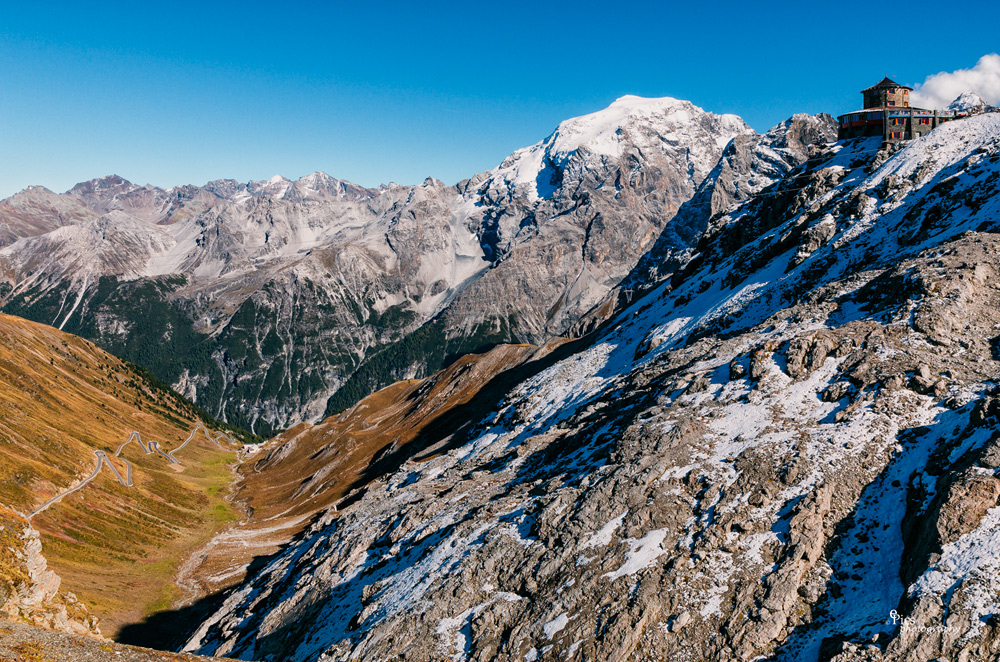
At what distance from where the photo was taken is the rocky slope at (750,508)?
96.6 feet

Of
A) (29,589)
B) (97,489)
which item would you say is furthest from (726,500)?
(97,489)

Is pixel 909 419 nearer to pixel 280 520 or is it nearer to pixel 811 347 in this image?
pixel 811 347

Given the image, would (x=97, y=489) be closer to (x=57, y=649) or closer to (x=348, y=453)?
(x=348, y=453)

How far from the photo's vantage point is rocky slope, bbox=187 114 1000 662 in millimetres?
29453

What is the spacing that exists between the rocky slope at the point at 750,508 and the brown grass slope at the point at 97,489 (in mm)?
36774

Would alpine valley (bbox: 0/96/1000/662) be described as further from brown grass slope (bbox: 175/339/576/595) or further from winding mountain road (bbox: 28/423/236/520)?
brown grass slope (bbox: 175/339/576/595)

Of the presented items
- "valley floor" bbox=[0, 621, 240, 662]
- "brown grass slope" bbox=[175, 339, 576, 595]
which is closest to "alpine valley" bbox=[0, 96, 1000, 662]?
"valley floor" bbox=[0, 621, 240, 662]

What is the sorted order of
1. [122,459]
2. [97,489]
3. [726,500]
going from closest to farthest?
1. [726,500]
2. [97,489]
3. [122,459]

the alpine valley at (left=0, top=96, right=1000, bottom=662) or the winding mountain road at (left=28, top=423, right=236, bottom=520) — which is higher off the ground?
the winding mountain road at (left=28, top=423, right=236, bottom=520)

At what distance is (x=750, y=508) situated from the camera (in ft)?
119

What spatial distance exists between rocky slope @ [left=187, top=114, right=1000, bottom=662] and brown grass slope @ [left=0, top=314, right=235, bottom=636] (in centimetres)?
3677

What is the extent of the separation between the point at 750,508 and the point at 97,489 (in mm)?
123058

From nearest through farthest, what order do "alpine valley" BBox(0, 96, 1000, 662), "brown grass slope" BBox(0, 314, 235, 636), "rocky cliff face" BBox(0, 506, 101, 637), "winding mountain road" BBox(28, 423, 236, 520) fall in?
"alpine valley" BBox(0, 96, 1000, 662), "rocky cliff face" BBox(0, 506, 101, 637), "brown grass slope" BBox(0, 314, 235, 636), "winding mountain road" BBox(28, 423, 236, 520)

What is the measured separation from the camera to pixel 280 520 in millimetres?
126875
